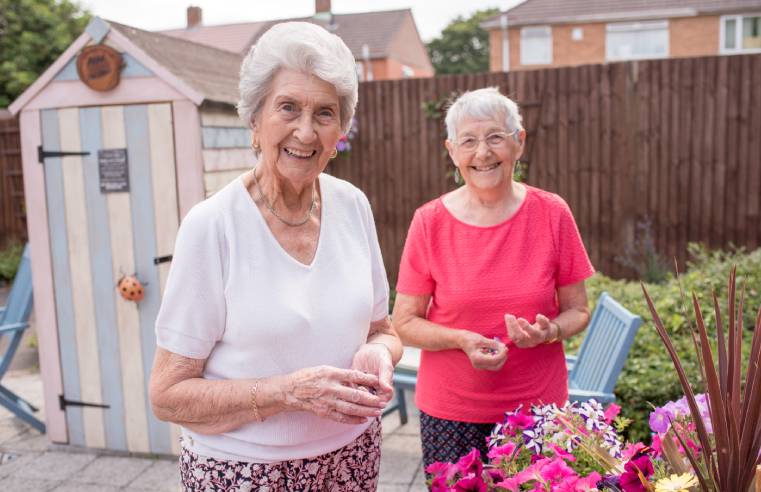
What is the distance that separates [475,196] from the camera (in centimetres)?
241

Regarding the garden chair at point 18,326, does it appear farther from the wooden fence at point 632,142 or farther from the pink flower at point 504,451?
the wooden fence at point 632,142

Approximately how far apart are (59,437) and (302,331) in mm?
3309

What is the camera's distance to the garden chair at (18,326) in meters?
4.55

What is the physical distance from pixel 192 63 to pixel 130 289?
138 cm

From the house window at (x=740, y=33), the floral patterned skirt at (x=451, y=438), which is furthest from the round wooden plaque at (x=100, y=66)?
the house window at (x=740, y=33)

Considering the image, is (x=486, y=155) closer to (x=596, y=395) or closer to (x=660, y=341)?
(x=596, y=395)

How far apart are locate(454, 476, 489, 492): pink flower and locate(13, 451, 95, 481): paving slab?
310 centimetres

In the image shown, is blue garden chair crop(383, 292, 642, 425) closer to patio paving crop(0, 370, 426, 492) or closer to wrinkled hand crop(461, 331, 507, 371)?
patio paving crop(0, 370, 426, 492)

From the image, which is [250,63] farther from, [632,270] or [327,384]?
[632,270]

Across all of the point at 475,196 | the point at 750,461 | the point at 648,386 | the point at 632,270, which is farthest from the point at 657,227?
the point at 750,461

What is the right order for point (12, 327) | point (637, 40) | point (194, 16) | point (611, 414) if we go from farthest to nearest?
1. point (194, 16)
2. point (637, 40)
3. point (12, 327)
4. point (611, 414)

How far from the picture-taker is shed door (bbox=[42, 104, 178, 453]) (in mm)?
3883

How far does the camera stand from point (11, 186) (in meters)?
10.9

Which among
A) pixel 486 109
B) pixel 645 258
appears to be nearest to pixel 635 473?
pixel 486 109
